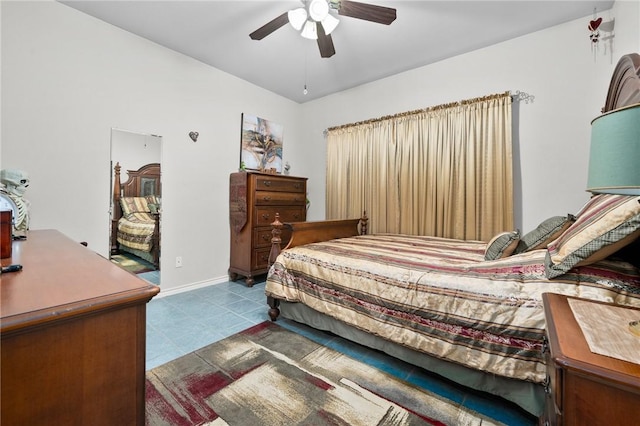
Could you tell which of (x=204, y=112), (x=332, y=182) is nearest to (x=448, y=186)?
(x=332, y=182)

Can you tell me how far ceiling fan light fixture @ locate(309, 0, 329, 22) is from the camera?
1931 mm

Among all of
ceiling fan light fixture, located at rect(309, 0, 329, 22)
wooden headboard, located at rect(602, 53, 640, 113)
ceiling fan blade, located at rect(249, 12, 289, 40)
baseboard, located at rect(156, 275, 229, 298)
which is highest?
ceiling fan blade, located at rect(249, 12, 289, 40)

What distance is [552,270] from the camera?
4.11 feet

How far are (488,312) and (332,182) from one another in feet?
10.2

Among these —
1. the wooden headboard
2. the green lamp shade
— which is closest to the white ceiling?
the wooden headboard

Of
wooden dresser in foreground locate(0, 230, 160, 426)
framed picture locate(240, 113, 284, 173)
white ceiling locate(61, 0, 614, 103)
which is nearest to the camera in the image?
wooden dresser in foreground locate(0, 230, 160, 426)

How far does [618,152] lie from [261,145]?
3.81 metres

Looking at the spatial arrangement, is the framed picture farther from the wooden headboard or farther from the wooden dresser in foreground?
the wooden headboard

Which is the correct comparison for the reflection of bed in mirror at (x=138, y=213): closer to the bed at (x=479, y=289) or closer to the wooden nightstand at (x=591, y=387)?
the bed at (x=479, y=289)

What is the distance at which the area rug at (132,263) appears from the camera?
2.75 m

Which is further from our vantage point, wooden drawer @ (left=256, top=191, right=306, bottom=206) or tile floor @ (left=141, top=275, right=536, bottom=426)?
wooden drawer @ (left=256, top=191, right=306, bottom=206)

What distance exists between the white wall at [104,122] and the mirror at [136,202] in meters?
0.07

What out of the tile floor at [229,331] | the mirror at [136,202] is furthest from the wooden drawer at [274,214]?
the mirror at [136,202]

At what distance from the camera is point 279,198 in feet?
12.1
